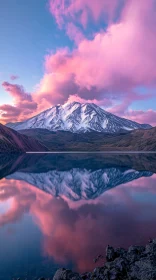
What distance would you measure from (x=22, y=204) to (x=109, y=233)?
15342mm

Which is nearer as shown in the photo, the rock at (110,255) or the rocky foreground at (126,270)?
the rocky foreground at (126,270)

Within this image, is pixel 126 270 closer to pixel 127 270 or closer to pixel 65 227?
pixel 127 270

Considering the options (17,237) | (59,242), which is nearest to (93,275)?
(59,242)

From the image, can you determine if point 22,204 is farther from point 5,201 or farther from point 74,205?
point 74,205

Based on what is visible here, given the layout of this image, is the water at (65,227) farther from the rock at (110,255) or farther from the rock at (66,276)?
the rock at (66,276)

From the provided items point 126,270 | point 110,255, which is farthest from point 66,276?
point 110,255

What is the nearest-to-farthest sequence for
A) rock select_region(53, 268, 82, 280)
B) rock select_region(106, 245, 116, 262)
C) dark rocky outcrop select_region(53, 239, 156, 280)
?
dark rocky outcrop select_region(53, 239, 156, 280)
rock select_region(53, 268, 82, 280)
rock select_region(106, 245, 116, 262)

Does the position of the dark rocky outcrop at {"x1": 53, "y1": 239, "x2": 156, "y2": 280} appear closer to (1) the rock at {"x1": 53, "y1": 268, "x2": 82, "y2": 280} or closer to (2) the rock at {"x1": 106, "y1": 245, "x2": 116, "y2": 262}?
(1) the rock at {"x1": 53, "y1": 268, "x2": 82, "y2": 280}

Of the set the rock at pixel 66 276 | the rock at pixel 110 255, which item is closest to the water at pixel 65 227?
the rock at pixel 110 255

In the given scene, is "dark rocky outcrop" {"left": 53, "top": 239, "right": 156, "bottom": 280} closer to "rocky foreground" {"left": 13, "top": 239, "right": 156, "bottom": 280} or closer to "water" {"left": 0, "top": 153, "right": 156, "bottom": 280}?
"rocky foreground" {"left": 13, "top": 239, "right": 156, "bottom": 280}

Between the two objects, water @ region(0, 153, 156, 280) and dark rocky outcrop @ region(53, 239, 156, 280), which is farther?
water @ region(0, 153, 156, 280)

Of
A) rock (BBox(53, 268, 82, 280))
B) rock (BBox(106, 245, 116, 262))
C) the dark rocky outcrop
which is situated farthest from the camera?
rock (BBox(106, 245, 116, 262))

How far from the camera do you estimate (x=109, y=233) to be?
68.1ft

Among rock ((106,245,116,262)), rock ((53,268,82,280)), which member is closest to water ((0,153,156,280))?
rock ((106,245,116,262))
